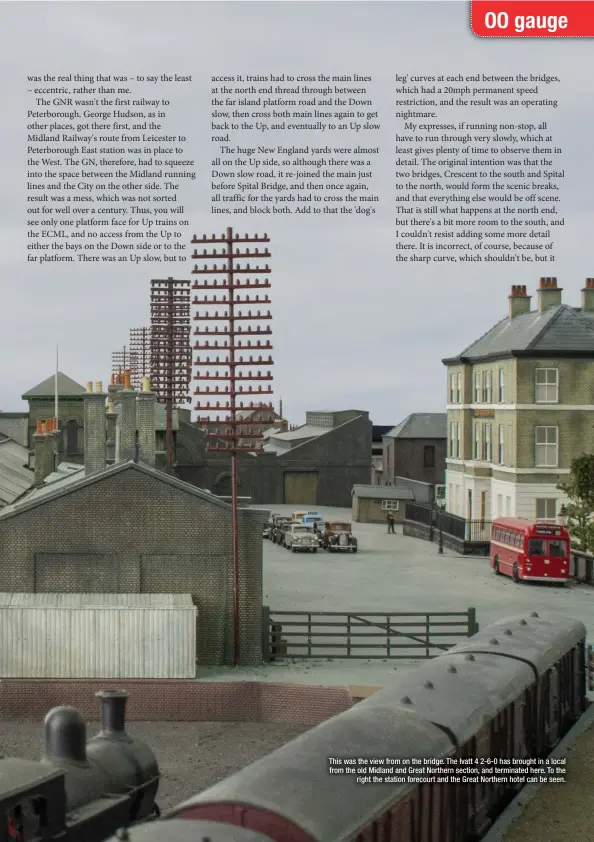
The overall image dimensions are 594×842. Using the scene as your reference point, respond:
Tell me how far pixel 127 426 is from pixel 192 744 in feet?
33.2

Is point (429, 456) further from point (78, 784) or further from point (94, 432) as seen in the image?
point (78, 784)

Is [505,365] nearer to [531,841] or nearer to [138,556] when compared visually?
[138,556]

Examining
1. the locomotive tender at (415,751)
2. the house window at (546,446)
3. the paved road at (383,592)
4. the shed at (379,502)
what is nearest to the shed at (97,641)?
the paved road at (383,592)

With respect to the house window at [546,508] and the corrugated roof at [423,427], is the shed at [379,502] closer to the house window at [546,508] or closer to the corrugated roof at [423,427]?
the house window at [546,508]

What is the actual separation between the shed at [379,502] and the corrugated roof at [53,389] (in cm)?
2133

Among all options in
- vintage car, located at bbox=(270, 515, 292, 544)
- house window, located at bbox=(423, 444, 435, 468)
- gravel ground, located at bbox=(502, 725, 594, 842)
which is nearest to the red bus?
vintage car, located at bbox=(270, 515, 292, 544)

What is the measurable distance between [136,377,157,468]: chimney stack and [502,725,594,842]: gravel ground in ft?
52.6

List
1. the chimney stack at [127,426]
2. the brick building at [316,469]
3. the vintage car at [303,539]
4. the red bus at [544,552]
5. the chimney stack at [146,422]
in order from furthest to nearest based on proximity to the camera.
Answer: the brick building at [316,469], the vintage car at [303,539], the red bus at [544,552], the chimney stack at [146,422], the chimney stack at [127,426]

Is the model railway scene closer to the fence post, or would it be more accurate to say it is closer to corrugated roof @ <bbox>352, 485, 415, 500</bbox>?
the fence post

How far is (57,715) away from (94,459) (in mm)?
19375

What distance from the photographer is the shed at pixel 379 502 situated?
2982 inches

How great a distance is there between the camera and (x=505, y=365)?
58.6 meters

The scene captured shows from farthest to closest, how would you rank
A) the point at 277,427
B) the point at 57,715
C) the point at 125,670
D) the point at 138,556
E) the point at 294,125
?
the point at 277,427 < the point at 138,556 < the point at 125,670 < the point at 294,125 < the point at 57,715

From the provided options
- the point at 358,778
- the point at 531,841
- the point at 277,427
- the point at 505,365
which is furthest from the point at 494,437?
the point at 277,427
